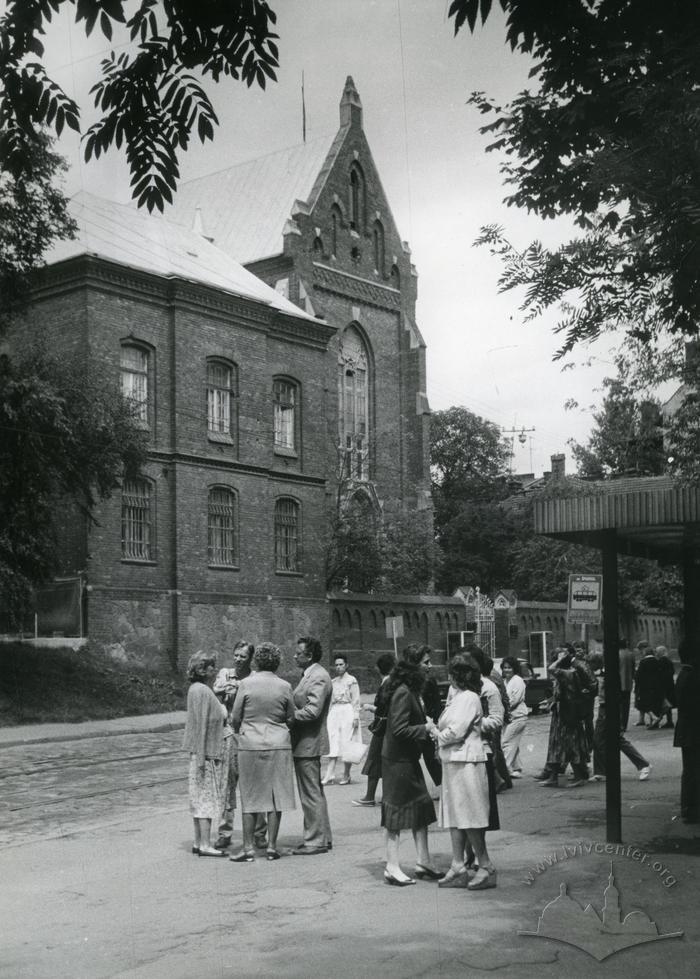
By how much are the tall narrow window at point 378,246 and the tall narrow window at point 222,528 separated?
16.4 metres

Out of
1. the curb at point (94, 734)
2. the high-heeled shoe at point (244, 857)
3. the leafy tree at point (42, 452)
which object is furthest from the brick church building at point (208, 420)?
the high-heeled shoe at point (244, 857)

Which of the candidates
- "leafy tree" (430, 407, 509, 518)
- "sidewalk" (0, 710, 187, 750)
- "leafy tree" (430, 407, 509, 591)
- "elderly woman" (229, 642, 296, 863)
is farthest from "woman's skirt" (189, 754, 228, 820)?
"leafy tree" (430, 407, 509, 518)

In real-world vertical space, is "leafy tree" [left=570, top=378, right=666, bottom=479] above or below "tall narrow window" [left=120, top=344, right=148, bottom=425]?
below

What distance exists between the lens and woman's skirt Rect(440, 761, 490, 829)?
26.0 feet

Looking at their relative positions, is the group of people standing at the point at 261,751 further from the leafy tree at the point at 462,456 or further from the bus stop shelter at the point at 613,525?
the leafy tree at the point at 462,456

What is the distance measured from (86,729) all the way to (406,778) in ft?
48.9

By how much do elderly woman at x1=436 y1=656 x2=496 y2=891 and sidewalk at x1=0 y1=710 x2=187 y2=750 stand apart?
1316 cm

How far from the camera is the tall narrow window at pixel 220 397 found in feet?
108

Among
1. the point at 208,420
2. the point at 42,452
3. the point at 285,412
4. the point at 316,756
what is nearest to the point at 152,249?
the point at 208,420

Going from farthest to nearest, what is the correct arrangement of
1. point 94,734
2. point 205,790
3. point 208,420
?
1. point 208,420
2. point 94,734
3. point 205,790

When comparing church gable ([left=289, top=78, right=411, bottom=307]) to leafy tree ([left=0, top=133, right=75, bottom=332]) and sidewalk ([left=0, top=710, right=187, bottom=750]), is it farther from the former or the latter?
sidewalk ([left=0, top=710, right=187, bottom=750])

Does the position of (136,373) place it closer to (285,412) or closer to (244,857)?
(285,412)

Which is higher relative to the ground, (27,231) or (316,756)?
(27,231)

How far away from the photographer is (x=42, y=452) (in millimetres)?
22812
